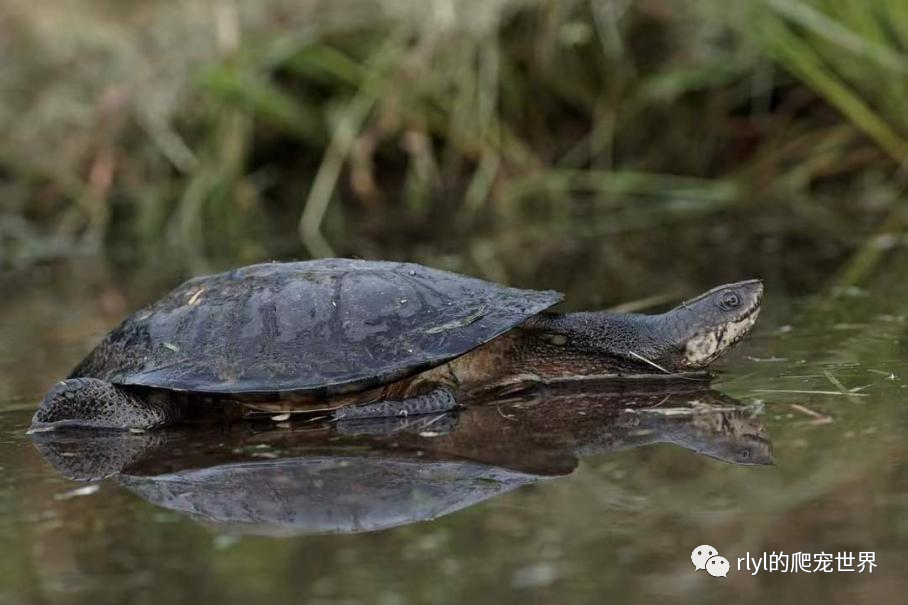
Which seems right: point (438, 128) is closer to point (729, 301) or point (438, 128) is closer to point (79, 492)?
point (729, 301)

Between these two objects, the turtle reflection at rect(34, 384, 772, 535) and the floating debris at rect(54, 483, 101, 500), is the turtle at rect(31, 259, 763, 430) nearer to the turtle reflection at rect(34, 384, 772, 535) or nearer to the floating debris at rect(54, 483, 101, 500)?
the turtle reflection at rect(34, 384, 772, 535)

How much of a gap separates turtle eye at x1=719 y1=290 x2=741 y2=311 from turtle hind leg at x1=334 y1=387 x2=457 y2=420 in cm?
79

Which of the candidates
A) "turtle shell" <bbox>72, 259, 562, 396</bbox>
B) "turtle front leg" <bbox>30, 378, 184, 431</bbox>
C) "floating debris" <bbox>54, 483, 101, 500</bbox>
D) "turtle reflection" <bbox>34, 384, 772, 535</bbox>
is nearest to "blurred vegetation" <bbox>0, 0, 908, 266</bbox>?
"turtle shell" <bbox>72, 259, 562, 396</bbox>

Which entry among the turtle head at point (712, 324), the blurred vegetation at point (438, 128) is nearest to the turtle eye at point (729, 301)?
the turtle head at point (712, 324)

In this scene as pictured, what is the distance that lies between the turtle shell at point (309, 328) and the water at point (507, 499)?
16 cm

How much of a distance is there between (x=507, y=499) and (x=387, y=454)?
471 millimetres

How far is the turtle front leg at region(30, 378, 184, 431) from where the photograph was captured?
128 inches

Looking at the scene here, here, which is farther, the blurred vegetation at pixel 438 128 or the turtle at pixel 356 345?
the blurred vegetation at pixel 438 128

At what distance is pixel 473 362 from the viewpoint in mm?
3457

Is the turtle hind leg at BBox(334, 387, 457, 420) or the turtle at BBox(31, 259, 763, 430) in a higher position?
the turtle at BBox(31, 259, 763, 430)

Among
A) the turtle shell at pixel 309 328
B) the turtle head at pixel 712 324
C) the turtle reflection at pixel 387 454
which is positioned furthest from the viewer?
the turtle head at pixel 712 324

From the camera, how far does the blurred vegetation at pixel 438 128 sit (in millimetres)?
A: 6840

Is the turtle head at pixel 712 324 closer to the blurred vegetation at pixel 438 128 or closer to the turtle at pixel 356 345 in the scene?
the turtle at pixel 356 345

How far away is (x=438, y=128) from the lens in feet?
24.3
